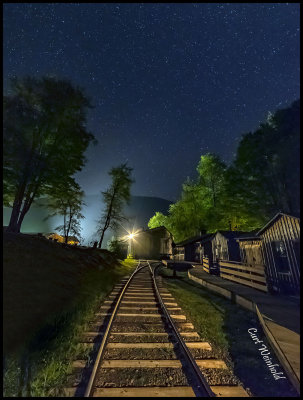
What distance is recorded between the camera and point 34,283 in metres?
7.23

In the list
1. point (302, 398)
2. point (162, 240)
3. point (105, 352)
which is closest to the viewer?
point (302, 398)

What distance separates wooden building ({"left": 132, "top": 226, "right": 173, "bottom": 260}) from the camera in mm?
39472

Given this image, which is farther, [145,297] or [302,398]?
[145,297]

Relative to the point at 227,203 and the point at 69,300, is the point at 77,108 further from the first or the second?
the point at 227,203

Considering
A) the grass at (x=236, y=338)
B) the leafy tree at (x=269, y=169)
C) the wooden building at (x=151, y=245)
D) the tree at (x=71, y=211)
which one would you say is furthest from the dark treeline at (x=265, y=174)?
the tree at (x=71, y=211)

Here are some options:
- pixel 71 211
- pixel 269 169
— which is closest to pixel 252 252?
pixel 269 169

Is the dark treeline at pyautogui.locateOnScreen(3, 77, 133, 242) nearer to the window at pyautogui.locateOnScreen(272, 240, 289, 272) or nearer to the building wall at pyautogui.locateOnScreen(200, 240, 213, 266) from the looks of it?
the window at pyautogui.locateOnScreen(272, 240, 289, 272)

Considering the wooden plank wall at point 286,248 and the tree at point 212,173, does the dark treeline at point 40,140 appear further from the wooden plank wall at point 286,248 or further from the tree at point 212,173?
the tree at point 212,173

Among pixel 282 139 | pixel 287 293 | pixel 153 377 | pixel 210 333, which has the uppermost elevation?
pixel 282 139

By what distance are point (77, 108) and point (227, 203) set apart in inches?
866

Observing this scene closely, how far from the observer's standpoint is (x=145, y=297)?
8641 mm

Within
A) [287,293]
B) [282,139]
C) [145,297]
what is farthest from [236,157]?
[145,297]

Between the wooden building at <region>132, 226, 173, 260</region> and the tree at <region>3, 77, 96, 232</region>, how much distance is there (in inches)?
1064

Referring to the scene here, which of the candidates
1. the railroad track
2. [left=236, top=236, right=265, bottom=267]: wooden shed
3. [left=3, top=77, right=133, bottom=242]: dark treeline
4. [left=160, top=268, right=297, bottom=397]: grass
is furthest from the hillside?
[left=236, top=236, right=265, bottom=267]: wooden shed
